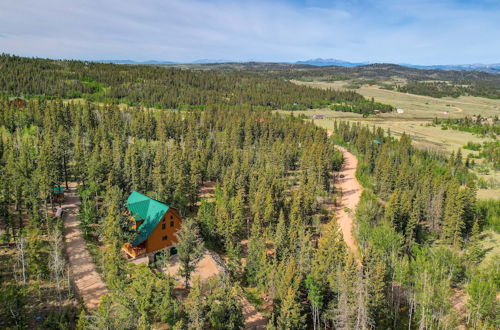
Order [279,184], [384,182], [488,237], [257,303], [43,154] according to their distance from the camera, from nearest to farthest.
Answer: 1. [257,303]
2. [43,154]
3. [488,237]
4. [279,184]
5. [384,182]

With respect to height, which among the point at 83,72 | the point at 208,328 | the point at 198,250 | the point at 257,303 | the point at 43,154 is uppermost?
the point at 83,72

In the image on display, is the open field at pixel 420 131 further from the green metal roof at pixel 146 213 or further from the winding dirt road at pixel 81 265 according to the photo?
the winding dirt road at pixel 81 265

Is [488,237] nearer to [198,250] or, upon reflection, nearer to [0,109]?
[198,250]

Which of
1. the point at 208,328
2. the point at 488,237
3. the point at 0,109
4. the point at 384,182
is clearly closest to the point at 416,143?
the point at 384,182

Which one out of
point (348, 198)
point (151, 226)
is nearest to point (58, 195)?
point (151, 226)

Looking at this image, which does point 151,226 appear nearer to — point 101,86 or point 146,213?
point 146,213

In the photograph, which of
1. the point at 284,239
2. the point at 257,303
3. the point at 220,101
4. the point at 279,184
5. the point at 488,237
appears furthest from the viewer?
the point at 220,101
